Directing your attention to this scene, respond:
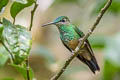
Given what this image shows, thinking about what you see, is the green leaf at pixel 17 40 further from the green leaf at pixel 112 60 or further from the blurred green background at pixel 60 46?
the green leaf at pixel 112 60

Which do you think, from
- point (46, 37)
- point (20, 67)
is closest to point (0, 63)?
point (20, 67)

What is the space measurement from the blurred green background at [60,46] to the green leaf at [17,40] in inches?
17.8

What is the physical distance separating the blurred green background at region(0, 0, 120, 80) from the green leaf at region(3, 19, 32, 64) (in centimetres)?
45

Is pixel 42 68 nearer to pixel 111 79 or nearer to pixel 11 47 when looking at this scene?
pixel 111 79

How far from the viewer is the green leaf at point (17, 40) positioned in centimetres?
147

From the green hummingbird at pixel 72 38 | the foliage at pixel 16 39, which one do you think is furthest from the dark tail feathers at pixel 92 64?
the foliage at pixel 16 39

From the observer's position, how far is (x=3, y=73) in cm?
539

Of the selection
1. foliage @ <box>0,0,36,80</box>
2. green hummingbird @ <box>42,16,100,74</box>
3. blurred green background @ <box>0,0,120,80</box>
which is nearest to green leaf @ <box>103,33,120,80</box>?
blurred green background @ <box>0,0,120,80</box>

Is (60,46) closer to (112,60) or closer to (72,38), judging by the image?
(72,38)

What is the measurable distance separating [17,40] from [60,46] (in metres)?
5.61

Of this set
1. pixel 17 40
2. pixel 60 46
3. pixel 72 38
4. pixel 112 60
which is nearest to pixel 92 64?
pixel 112 60

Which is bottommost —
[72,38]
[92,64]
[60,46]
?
[60,46]

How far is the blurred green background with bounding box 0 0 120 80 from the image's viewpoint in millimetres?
3225

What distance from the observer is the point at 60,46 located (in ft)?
23.5
